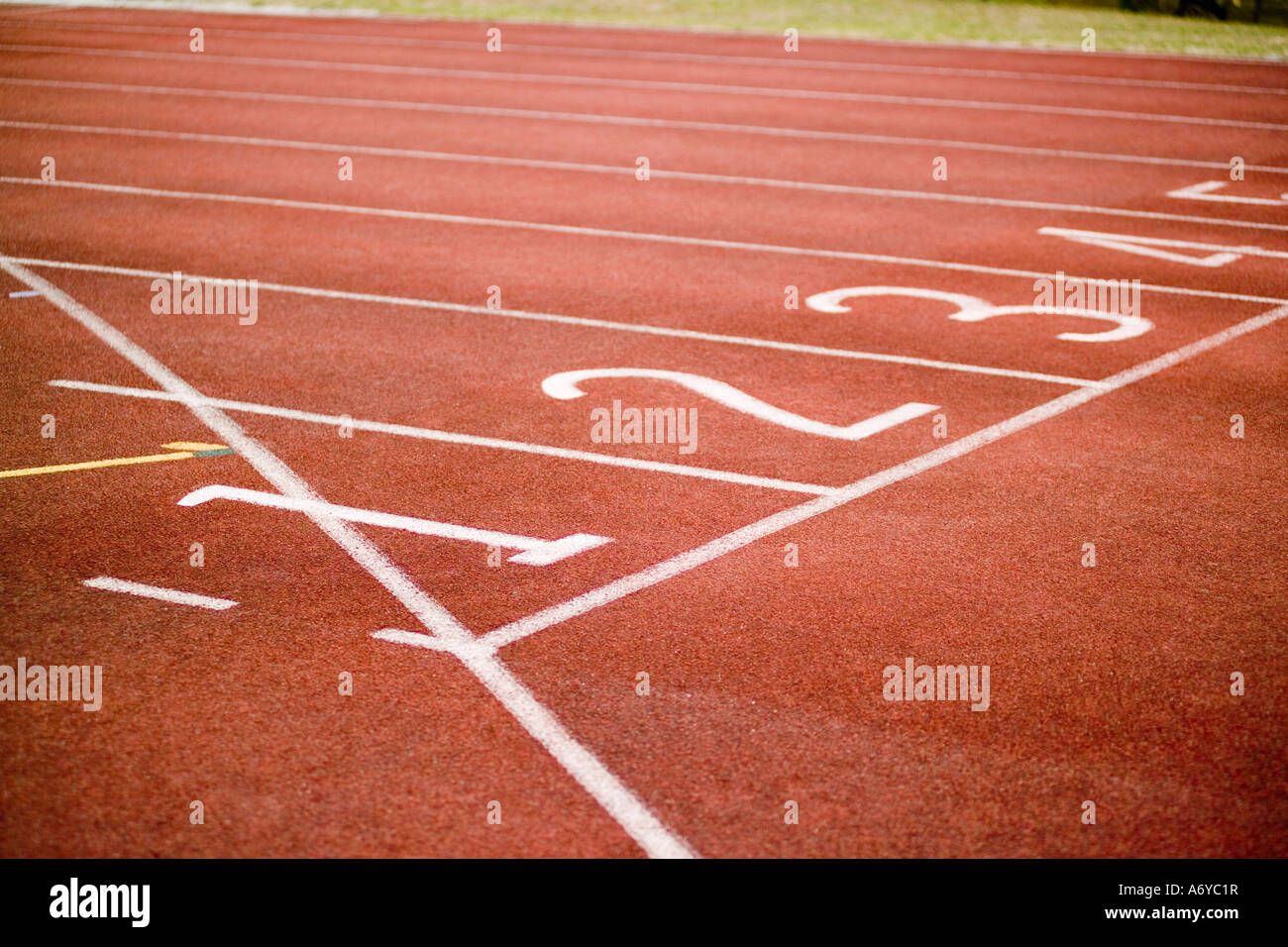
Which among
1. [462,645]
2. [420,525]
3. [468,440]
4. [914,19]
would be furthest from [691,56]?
[462,645]

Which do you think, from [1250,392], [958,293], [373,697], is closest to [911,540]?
[373,697]

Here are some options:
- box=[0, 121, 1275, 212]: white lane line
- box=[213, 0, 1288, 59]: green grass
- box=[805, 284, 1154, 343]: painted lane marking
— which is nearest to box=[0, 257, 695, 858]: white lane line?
box=[805, 284, 1154, 343]: painted lane marking

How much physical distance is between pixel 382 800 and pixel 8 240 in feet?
34.3

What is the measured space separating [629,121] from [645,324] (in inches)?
386

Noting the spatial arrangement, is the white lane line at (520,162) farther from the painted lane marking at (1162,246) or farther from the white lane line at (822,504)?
the white lane line at (822,504)

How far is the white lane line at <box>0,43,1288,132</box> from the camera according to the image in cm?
2083

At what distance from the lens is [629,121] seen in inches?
803

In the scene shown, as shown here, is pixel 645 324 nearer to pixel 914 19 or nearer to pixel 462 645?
pixel 462 645

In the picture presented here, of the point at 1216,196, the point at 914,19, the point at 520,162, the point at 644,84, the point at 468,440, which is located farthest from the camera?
the point at 914,19

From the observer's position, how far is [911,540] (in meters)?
7.50

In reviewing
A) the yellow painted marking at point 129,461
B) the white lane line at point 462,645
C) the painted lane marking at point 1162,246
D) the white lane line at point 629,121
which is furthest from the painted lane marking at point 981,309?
the white lane line at point 629,121

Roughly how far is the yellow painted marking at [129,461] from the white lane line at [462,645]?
0.18 meters

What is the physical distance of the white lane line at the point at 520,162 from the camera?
1605cm

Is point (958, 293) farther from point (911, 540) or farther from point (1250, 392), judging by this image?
point (911, 540)
